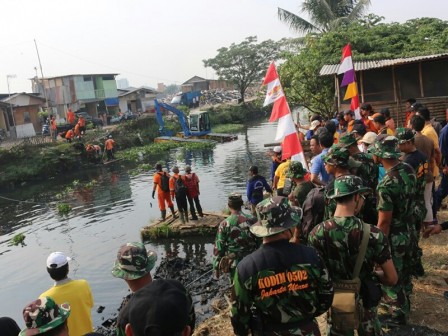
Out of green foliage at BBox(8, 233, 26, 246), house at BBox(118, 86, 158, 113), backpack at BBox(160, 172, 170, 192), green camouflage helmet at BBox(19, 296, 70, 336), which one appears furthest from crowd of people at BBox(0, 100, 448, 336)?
house at BBox(118, 86, 158, 113)

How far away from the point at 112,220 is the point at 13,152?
15473mm

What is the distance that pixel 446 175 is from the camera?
712 centimetres

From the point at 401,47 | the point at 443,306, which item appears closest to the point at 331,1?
the point at 401,47

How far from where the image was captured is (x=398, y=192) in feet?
13.6

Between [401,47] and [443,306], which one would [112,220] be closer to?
[443,306]

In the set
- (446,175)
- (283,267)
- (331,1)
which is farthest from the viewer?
(331,1)

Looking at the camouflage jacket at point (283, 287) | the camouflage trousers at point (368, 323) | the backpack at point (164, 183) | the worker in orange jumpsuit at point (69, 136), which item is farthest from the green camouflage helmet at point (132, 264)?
the worker in orange jumpsuit at point (69, 136)

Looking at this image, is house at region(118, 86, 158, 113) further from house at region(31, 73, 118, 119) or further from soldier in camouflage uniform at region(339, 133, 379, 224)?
soldier in camouflage uniform at region(339, 133, 379, 224)

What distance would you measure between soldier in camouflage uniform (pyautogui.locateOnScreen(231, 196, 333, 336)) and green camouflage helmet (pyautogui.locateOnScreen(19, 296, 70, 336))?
1220mm

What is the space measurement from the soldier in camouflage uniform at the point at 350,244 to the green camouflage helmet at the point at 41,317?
2024mm

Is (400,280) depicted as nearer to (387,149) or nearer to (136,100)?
(387,149)

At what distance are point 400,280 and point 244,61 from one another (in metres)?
57.5

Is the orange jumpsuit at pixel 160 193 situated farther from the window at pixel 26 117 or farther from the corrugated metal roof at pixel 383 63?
the window at pixel 26 117

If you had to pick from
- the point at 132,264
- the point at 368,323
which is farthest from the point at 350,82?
the point at 132,264
